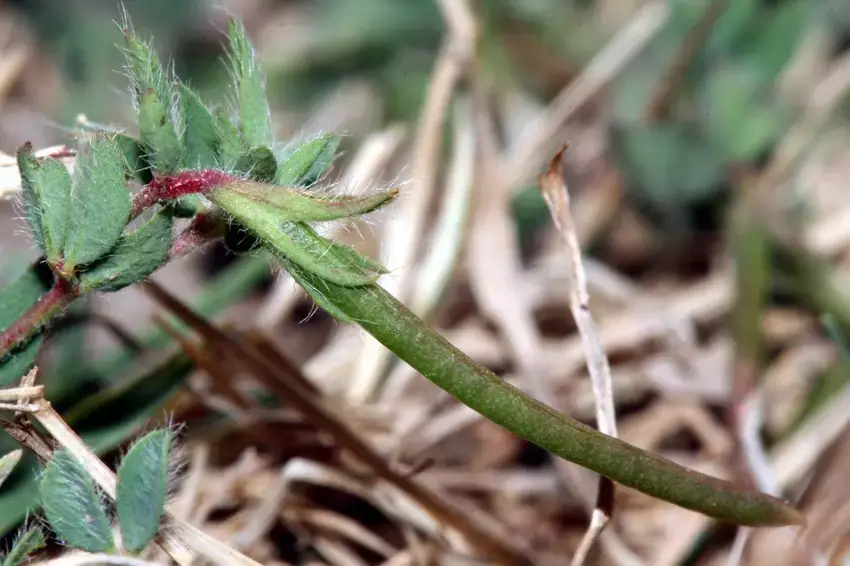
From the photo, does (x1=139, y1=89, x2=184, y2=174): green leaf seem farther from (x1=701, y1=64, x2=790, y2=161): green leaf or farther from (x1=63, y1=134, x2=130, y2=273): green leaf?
(x1=701, y1=64, x2=790, y2=161): green leaf

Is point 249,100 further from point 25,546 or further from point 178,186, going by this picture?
point 25,546

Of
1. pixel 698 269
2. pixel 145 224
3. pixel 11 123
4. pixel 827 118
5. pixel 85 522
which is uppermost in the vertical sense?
pixel 827 118

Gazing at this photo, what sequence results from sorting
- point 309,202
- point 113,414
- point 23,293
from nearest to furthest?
point 309,202
point 23,293
point 113,414

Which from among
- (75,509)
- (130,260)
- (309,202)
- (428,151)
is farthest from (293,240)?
(428,151)

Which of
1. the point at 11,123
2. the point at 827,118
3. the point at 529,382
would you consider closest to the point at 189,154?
the point at 529,382

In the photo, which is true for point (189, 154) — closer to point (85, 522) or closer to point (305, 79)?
point (85, 522)

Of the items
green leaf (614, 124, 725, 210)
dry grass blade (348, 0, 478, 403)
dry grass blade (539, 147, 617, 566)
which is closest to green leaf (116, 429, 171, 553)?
dry grass blade (539, 147, 617, 566)
